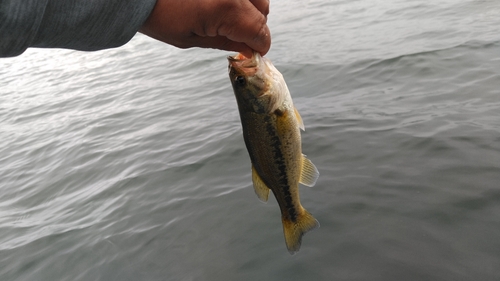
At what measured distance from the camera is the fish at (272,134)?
2572mm

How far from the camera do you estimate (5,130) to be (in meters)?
11.2

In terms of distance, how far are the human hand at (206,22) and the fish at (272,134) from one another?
1.11ft

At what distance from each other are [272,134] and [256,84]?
0.36 meters

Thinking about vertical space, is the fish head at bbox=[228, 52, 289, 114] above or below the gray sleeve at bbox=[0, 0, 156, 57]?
below

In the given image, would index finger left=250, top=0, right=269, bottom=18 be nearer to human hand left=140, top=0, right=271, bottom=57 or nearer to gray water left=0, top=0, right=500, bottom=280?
human hand left=140, top=0, right=271, bottom=57

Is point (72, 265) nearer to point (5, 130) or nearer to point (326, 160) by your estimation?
point (326, 160)

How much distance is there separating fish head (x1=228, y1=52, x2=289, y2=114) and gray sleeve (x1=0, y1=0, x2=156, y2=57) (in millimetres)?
839

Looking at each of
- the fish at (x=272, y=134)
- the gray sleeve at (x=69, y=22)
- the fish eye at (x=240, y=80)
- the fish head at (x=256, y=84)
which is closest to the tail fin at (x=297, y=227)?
the fish at (x=272, y=134)

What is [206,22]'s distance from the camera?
75.1 inches

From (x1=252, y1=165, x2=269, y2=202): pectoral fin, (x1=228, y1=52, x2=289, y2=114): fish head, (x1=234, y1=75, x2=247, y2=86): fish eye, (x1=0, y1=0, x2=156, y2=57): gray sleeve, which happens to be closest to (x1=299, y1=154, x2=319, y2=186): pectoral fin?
(x1=252, y1=165, x2=269, y2=202): pectoral fin

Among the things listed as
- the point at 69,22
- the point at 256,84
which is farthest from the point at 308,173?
the point at 69,22

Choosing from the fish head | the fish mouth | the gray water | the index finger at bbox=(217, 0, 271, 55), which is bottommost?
the gray water

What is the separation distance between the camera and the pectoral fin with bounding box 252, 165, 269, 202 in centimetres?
298

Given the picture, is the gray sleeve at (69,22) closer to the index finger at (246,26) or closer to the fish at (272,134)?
the index finger at (246,26)
